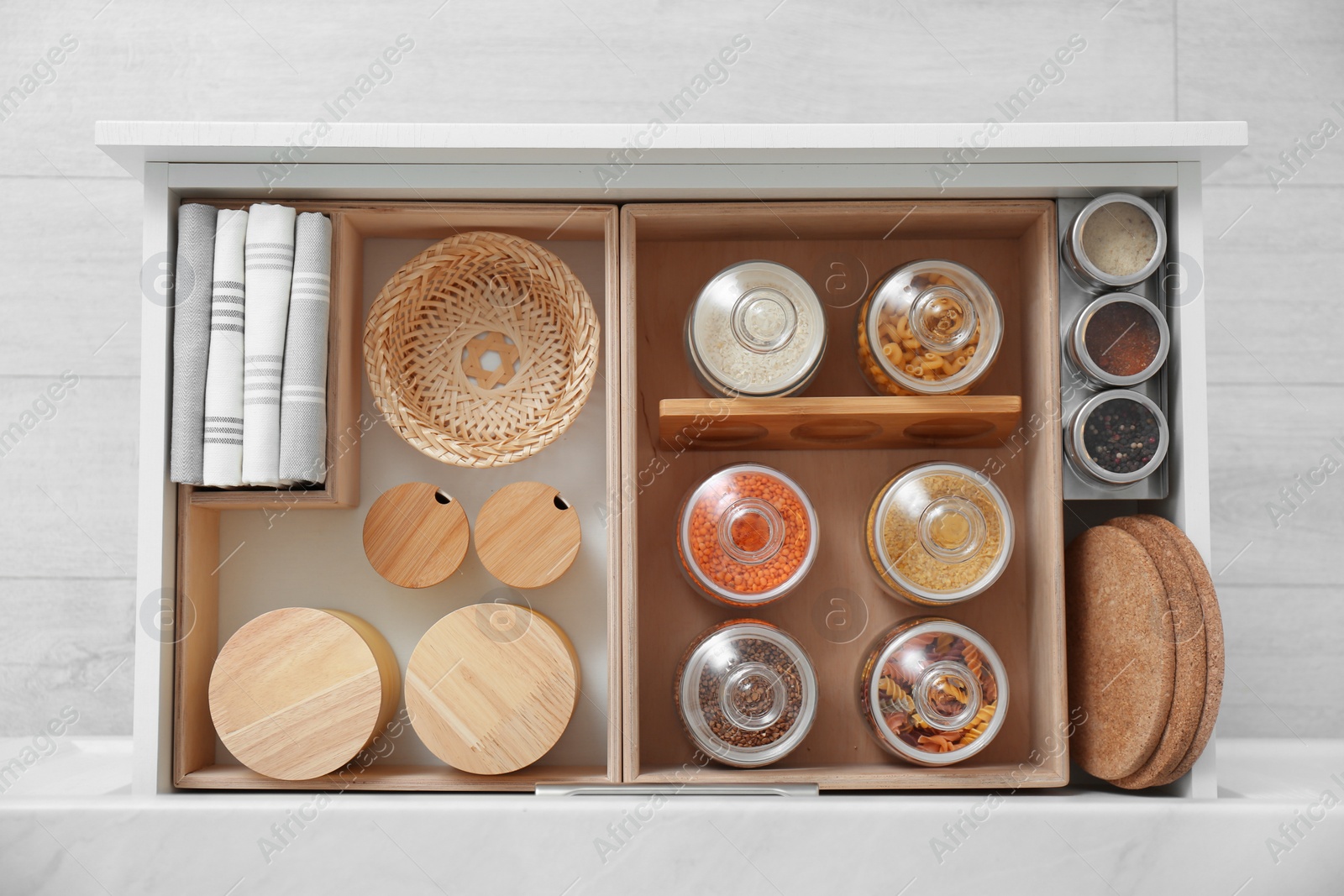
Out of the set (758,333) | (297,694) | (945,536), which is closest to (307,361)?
(297,694)

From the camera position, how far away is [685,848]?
1.00 m

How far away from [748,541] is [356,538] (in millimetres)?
520

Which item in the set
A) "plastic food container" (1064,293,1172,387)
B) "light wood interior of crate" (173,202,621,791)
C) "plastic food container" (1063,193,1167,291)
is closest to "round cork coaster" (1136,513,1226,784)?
"plastic food container" (1064,293,1172,387)

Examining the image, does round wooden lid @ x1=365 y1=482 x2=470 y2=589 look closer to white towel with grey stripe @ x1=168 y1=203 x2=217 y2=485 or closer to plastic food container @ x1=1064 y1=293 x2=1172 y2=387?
white towel with grey stripe @ x1=168 y1=203 x2=217 y2=485

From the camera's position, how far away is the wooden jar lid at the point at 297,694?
3.53ft

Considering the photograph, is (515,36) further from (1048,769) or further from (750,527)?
(1048,769)

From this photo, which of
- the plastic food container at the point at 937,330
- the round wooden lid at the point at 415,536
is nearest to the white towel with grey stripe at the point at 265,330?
the round wooden lid at the point at 415,536

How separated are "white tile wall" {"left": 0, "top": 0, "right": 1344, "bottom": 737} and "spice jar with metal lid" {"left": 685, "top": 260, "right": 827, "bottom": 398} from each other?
17.8 inches

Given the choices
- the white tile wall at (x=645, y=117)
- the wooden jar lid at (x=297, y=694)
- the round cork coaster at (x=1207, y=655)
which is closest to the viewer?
the round cork coaster at (x=1207, y=655)

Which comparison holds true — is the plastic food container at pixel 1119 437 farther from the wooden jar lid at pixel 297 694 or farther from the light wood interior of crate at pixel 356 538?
the wooden jar lid at pixel 297 694

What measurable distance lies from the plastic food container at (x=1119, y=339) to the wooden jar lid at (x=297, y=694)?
3.04 ft

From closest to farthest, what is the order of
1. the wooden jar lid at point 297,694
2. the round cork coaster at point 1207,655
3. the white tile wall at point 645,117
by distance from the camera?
the round cork coaster at point 1207,655, the wooden jar lid at point 297,694, the white tile wall at point 645,117

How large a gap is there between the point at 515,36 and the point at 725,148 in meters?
0.60

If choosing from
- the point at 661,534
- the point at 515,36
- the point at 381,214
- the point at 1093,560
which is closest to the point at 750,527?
the point at 661,534
